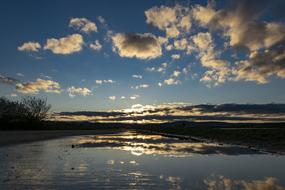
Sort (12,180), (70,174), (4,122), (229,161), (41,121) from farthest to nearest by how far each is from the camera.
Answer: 1. (41,121)
2. (4,122)
3. (229,161)
4. (70,174)
5. (12,180)

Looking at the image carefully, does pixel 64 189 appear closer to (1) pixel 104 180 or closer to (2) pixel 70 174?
(1) pixel 104 180

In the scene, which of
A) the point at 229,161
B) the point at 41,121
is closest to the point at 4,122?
the point at 41,121

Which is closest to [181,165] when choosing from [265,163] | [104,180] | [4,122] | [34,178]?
[265,163]

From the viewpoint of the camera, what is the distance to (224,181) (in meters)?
12.1

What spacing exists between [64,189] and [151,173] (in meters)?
4.55

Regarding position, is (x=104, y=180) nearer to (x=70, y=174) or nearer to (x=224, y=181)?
(x=70, y=174)

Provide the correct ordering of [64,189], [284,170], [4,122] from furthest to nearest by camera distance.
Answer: [4,122], [284,170], [64,189]

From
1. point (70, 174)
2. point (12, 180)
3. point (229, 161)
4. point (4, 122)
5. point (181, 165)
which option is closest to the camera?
point (12, 180)

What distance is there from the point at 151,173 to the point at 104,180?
2584mm

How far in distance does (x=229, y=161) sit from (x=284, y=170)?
12.8 feet

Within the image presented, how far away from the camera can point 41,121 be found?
364 ft

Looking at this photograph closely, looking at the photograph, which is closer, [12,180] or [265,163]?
[12,180]

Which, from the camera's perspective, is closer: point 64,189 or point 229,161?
point 64,189

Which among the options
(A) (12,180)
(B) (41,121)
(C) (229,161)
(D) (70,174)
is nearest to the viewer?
(A) (12,180)
